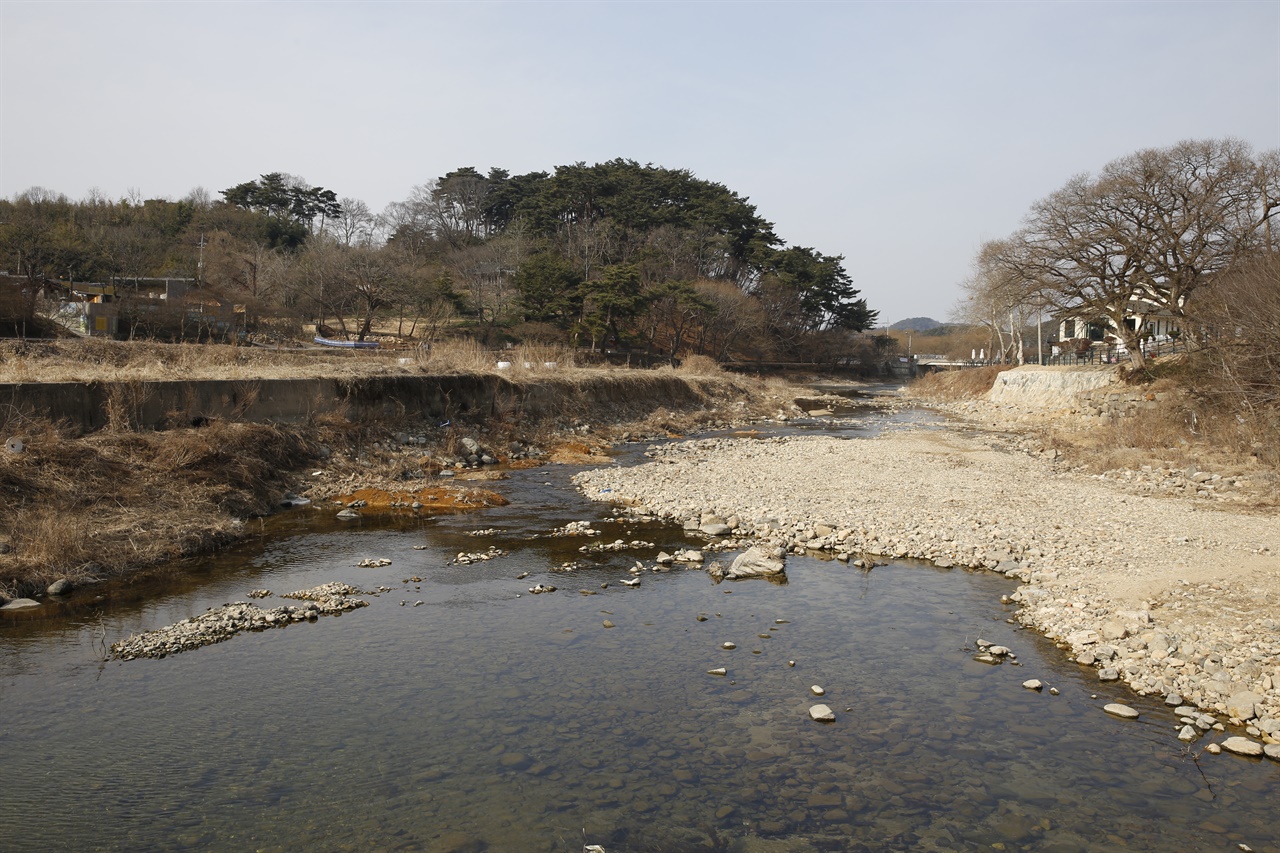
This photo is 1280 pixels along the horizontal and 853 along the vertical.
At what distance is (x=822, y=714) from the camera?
6.91 meters

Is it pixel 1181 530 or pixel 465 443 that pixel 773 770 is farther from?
pixel 465 443

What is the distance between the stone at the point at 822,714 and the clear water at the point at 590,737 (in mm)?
75

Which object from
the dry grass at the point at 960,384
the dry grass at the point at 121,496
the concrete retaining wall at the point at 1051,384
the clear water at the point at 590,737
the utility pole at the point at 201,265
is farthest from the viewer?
the dry grass at the point at 960,384

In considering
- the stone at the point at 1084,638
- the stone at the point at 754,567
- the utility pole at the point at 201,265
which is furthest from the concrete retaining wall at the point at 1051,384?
the utility pole at the point at 201,265

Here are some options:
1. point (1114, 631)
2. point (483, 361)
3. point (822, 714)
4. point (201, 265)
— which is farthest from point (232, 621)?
point (201, 265)

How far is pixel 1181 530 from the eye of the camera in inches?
495

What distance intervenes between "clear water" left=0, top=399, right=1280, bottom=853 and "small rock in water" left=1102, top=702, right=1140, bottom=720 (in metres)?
0.15

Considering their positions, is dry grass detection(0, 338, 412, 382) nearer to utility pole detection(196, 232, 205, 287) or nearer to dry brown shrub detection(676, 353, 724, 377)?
dry brown shrub detection(676, 353, 724, 377)

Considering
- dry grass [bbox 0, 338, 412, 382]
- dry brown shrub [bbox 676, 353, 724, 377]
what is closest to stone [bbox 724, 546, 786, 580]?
dry grass [bbox 0, 338, 412, 382]

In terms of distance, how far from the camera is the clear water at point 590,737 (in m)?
5.32

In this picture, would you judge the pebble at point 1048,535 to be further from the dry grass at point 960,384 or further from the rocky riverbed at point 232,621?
the dry grass at point 960,384

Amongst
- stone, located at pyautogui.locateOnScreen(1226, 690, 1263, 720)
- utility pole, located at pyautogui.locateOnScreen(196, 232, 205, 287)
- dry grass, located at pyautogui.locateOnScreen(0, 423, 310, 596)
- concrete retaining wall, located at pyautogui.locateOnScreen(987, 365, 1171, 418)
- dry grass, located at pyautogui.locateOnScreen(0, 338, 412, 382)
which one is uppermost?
utility pole, located at pyautogui.locateOnScreen(196, 232, 205, 287)

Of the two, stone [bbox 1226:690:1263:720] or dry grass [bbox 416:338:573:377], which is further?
dry grass [bbox 416:338:573:377]

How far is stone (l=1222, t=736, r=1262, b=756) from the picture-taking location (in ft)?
20.5
